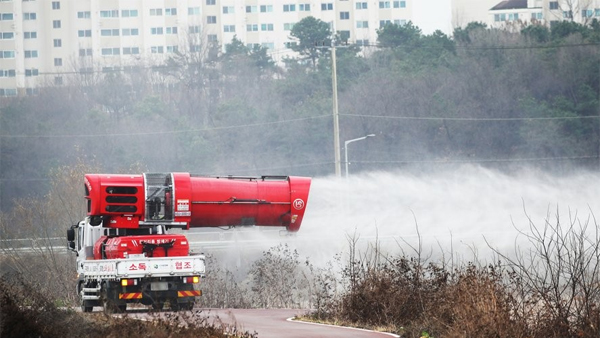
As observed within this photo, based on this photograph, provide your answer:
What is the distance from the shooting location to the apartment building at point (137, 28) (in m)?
60.9

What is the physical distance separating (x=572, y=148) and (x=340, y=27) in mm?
36163

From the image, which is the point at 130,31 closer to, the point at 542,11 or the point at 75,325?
the point at 542,11

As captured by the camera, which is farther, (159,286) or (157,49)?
(157,49)

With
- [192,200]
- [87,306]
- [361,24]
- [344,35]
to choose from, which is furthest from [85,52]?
[87,306]

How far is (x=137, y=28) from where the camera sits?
2945 inches

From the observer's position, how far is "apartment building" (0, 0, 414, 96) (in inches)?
2399

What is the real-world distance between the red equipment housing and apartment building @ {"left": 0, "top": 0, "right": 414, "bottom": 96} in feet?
99.9

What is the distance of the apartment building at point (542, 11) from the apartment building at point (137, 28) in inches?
360

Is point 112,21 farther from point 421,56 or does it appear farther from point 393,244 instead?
point 393,244

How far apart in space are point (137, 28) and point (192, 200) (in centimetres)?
4962

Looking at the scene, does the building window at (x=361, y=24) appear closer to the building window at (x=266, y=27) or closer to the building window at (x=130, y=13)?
the building window at (x=266, y=27)

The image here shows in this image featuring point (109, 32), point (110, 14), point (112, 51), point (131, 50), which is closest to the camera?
point (110, 14)

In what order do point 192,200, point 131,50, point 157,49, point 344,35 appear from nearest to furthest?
point 192,200 → point 131,50 → point 157,49 → point 344,35

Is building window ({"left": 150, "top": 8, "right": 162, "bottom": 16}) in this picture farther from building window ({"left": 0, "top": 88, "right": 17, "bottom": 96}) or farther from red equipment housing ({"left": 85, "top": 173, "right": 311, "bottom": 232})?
red equipment housing ({"left": 85, "top": 173, "right": 311, "bottom": 232})
